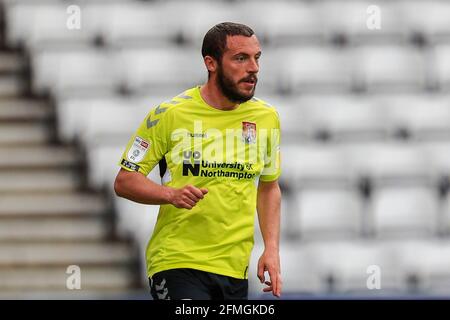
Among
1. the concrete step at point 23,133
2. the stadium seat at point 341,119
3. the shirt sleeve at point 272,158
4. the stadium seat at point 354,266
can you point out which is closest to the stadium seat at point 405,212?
the stadium seat at point 354,266

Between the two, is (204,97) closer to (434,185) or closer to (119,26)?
(434,185)

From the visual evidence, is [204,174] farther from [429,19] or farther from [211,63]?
[429,19]

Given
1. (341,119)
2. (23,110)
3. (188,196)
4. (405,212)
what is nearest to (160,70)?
(23,110)

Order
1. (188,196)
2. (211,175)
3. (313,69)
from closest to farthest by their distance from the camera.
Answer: (188,196) < (211,175) < (313,69)

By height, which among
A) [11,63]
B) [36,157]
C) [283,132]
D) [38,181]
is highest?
[11,63]

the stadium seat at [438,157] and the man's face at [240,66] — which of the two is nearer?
the man's face at [240,66]

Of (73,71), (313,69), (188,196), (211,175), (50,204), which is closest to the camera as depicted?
(188,196)

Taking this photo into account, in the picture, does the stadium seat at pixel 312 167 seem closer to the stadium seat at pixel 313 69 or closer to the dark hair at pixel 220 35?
the stadium seat at pixel 313 69

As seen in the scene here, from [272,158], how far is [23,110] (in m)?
3.12

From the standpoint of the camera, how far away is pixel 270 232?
3.82 m

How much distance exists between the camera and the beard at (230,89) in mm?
3711

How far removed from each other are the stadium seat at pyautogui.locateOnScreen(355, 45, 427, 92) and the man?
10.4ft

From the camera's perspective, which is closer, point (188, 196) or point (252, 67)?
point (188, 196)

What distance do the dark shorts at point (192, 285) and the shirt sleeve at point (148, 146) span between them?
0.34 metres
